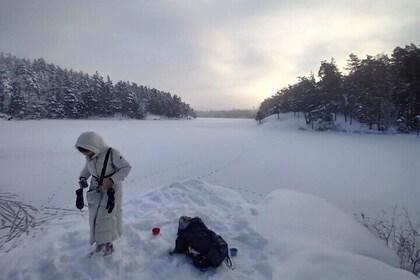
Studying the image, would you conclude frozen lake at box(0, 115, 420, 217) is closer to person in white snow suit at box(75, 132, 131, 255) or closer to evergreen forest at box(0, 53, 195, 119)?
person in white snow suit at box(75, 132, 131, 255)

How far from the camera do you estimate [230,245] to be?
4.56 metres

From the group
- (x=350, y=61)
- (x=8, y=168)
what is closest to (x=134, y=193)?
(x=8, y=168)

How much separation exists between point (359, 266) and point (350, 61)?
4817 cm

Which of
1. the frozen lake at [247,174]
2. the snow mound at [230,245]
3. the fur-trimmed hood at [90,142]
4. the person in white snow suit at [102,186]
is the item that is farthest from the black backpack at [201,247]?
the frozen lake at [247,174]

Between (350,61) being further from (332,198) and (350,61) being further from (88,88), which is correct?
(88,88)

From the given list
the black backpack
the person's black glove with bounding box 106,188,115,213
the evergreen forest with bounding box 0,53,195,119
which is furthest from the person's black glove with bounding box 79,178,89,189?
the evergreen forest with bounding box 0,53,195,119

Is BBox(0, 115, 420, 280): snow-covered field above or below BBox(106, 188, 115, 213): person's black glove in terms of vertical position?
below

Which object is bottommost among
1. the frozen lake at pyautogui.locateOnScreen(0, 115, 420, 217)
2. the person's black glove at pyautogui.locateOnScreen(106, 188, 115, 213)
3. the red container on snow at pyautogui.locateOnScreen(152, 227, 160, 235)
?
the frozen lake at pyautogui.locateOnScreen(0, 115, 420, 217)

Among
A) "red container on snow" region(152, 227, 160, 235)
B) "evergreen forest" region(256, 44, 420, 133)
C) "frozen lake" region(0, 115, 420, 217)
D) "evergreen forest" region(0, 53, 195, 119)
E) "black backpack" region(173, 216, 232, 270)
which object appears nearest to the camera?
"black backpack" region(173, 216, 232, 270)

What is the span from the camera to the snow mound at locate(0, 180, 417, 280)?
3641 mm

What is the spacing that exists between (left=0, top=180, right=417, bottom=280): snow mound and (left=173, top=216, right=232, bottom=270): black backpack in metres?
0.13

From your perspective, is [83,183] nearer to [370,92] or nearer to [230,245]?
[230,245]

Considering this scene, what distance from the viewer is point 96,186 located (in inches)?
155

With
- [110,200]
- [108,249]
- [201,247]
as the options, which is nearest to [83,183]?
[110,200]
